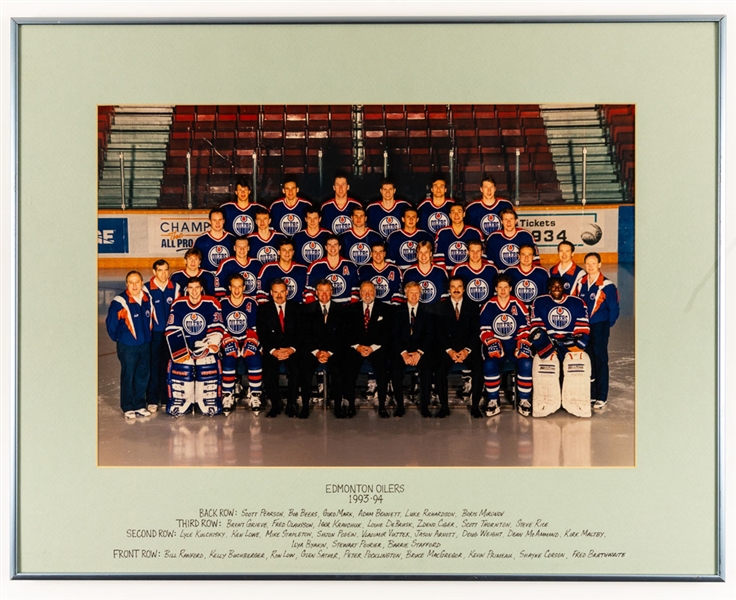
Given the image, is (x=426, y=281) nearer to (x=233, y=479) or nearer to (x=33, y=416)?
(x=233, y=479)

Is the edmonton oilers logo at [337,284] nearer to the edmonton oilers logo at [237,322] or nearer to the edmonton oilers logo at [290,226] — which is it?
the edmonton oilers logo at [290,226]

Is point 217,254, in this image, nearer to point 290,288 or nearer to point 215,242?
point 215,242

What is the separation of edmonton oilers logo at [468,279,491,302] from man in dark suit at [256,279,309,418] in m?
0.65

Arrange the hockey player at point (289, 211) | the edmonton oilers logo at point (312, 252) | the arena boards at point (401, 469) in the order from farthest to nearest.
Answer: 1. the edmonton oilers logo at point (312, 252)
2. the hockey player at point (289, 211)
3. the arena boards at point (401, 469)

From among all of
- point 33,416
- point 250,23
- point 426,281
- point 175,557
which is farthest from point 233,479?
point 250,23

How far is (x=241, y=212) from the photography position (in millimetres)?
2527

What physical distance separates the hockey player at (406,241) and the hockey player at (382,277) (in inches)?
1.1

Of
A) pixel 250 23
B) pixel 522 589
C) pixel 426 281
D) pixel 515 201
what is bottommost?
pixel 522 589

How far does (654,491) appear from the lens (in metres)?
2.42

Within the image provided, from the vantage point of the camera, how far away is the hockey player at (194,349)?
258 centimetres

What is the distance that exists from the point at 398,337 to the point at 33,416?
1.33 metres

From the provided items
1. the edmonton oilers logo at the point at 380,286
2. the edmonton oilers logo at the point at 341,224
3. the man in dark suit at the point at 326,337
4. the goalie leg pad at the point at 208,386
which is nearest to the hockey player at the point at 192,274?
the goalie leg pad at the point at 208,386

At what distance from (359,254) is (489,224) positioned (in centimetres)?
50

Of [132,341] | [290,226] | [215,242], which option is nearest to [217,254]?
[215,242]
